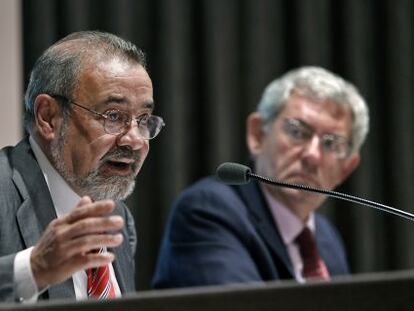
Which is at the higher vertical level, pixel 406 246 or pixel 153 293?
pixel 153 293

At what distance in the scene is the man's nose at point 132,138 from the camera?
6.65 ft

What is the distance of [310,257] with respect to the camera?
303 centimetres

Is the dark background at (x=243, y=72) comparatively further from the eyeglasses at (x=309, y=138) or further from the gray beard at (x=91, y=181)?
the gray beard at (x=91, y=181)

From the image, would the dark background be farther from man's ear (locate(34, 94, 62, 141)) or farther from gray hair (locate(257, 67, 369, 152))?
man's ear (locate(34, 94, 62, 141))

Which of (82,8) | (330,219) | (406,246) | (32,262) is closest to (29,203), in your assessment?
(32,262)

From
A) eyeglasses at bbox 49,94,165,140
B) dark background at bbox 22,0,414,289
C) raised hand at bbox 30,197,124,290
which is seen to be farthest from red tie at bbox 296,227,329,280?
raised hand at bbox 30,197,124,290

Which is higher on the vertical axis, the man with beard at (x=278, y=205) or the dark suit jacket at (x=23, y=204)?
the dark suit jacket at (x=23, y=204)

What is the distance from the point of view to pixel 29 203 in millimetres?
1953

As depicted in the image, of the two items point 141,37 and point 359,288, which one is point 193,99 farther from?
point 359,288

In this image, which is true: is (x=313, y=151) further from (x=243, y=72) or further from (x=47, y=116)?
(x=47, y=116)

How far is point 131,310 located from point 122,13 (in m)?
2.48

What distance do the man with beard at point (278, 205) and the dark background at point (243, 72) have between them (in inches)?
21.2

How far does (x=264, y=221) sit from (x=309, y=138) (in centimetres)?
37

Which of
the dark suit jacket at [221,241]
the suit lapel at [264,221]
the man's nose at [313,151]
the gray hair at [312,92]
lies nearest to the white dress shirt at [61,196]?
the dark suit jacket at [221,241]
